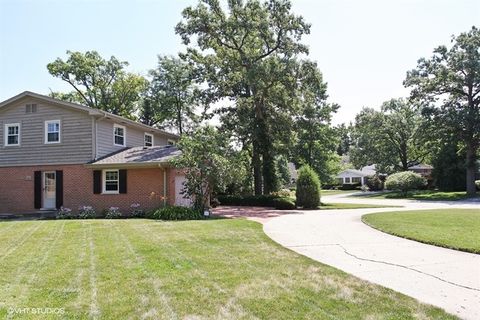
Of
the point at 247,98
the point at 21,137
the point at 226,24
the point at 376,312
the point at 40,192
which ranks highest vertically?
the point at 226,24

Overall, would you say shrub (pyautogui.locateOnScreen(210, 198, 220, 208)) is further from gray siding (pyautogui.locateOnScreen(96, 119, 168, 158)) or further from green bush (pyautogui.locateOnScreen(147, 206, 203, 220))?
green bush (pyautogui.locateOnScreen(147, 206, 203, 220))

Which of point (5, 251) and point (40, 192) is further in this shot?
point (40, 192)

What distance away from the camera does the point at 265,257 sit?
23.8ft

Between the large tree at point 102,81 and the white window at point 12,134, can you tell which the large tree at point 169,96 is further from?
the white window at point 12,134

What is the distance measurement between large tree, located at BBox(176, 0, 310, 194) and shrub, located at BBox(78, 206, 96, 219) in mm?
11994

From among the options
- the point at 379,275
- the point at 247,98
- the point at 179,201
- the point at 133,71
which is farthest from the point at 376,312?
the point at 133,71

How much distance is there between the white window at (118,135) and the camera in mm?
20422

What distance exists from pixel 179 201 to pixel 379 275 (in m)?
13.4

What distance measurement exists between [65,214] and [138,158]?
13.6 feet

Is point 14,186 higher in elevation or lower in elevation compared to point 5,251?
higher

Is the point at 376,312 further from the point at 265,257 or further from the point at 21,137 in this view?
the point at 21,137

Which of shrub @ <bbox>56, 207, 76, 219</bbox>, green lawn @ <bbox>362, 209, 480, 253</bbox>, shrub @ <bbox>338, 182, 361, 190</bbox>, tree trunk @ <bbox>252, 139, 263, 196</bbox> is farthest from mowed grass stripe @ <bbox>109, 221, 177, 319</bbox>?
shrub @ <bbox>338, 182, 361, 190</bbox>

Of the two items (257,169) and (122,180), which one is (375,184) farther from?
(122,180)

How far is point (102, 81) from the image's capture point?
130 feet
